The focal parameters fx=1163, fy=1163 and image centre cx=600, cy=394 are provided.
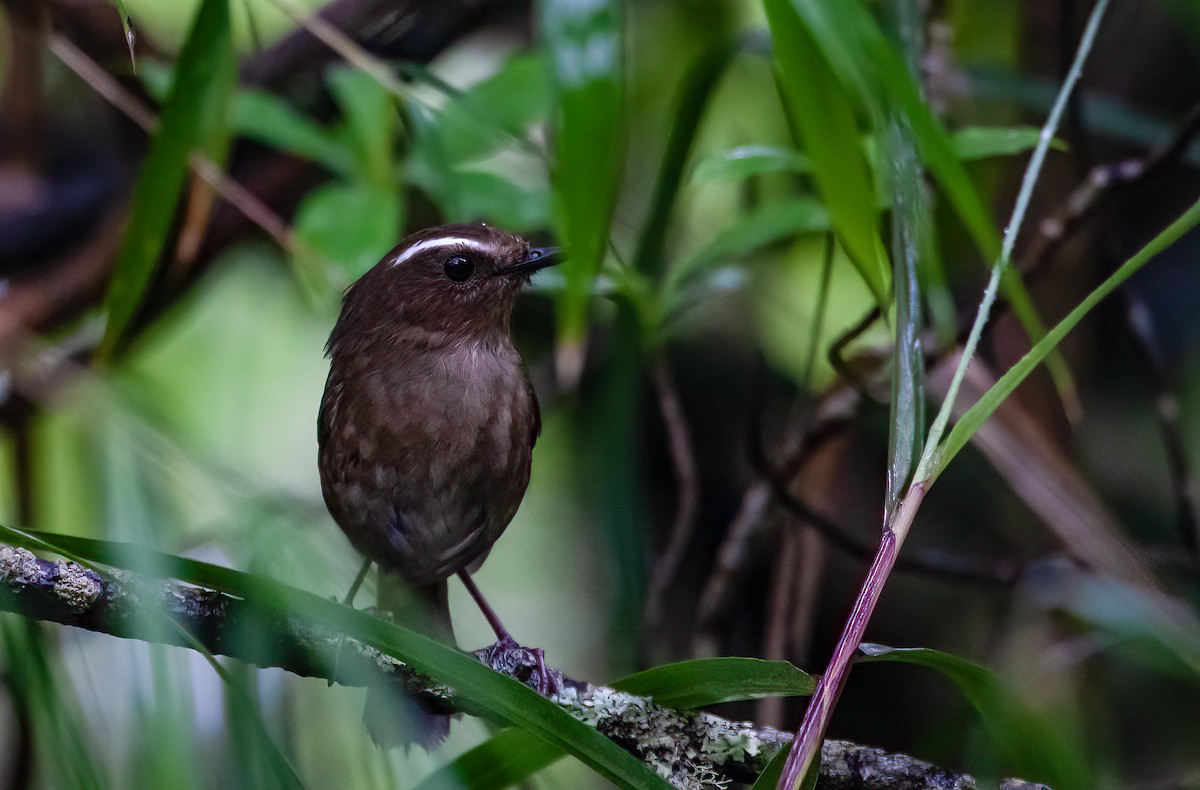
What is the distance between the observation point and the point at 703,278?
2883 mm

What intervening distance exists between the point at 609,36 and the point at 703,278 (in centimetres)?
124

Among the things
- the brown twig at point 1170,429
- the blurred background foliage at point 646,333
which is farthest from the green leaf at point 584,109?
the brown twig at point 1170,429

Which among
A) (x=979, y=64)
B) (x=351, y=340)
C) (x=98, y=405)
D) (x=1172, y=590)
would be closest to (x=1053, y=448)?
(x=1172, y=590)

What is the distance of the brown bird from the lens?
241 centimetres

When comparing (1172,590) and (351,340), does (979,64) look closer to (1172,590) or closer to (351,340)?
(1172,590)

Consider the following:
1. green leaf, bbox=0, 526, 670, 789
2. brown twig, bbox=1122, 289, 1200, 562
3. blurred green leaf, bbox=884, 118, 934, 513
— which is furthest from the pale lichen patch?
brown twig, bbox=1122, 289, 1200, 562

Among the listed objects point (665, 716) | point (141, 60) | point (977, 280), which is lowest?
point (665, 716)

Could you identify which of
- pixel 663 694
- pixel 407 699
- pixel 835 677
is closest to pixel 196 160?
pixel 407 699

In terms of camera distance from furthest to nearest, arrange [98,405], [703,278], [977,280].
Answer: [977,280]
[703,278]
[98,405]

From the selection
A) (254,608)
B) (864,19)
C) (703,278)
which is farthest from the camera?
(703,278)

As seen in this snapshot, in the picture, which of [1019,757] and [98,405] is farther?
[98,405]

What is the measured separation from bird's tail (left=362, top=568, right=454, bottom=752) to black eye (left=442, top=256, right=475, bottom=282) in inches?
27.8

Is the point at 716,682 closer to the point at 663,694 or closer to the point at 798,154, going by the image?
the point at 663,694

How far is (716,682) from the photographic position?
4.97 feet
